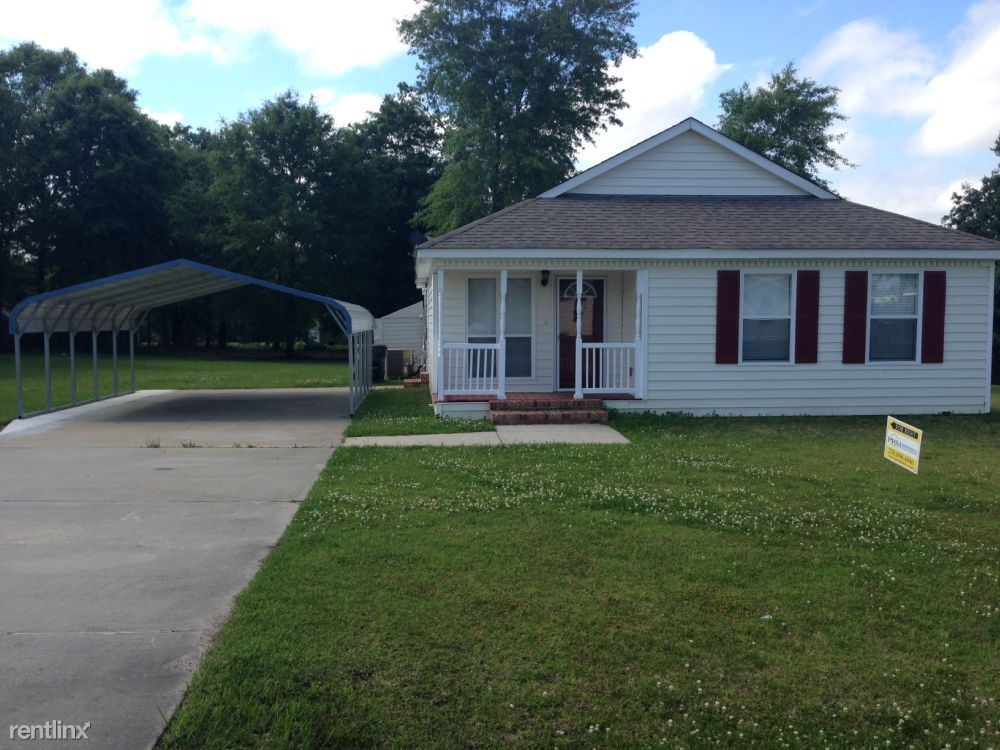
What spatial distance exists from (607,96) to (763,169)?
70.8 ft

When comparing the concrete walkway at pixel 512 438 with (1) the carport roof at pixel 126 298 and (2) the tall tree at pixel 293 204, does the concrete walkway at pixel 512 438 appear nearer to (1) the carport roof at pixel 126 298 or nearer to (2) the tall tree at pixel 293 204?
(1) the carport roof at pixel 126 298

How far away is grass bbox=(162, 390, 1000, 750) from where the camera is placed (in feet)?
11.5

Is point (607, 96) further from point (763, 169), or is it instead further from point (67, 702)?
point (67, 702)

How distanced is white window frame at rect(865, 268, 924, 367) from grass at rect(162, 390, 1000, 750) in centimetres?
584

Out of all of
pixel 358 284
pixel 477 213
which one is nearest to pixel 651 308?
pixel 477 213

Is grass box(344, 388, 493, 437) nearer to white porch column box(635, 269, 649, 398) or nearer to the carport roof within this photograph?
the carport roof

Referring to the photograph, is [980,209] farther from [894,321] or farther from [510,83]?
[894,321]

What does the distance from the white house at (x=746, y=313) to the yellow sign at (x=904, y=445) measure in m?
4.92

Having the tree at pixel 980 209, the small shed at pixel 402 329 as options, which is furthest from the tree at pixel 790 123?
the small shed at pixel 402 329

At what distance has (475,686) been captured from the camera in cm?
377

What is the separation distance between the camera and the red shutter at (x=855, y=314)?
518 inches

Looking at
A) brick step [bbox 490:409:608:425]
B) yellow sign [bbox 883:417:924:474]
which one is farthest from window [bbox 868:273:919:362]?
yellow sign [bbox 883:417:924:474]

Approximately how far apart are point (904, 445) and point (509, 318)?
746cm

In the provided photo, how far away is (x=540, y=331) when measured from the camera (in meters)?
14.2
